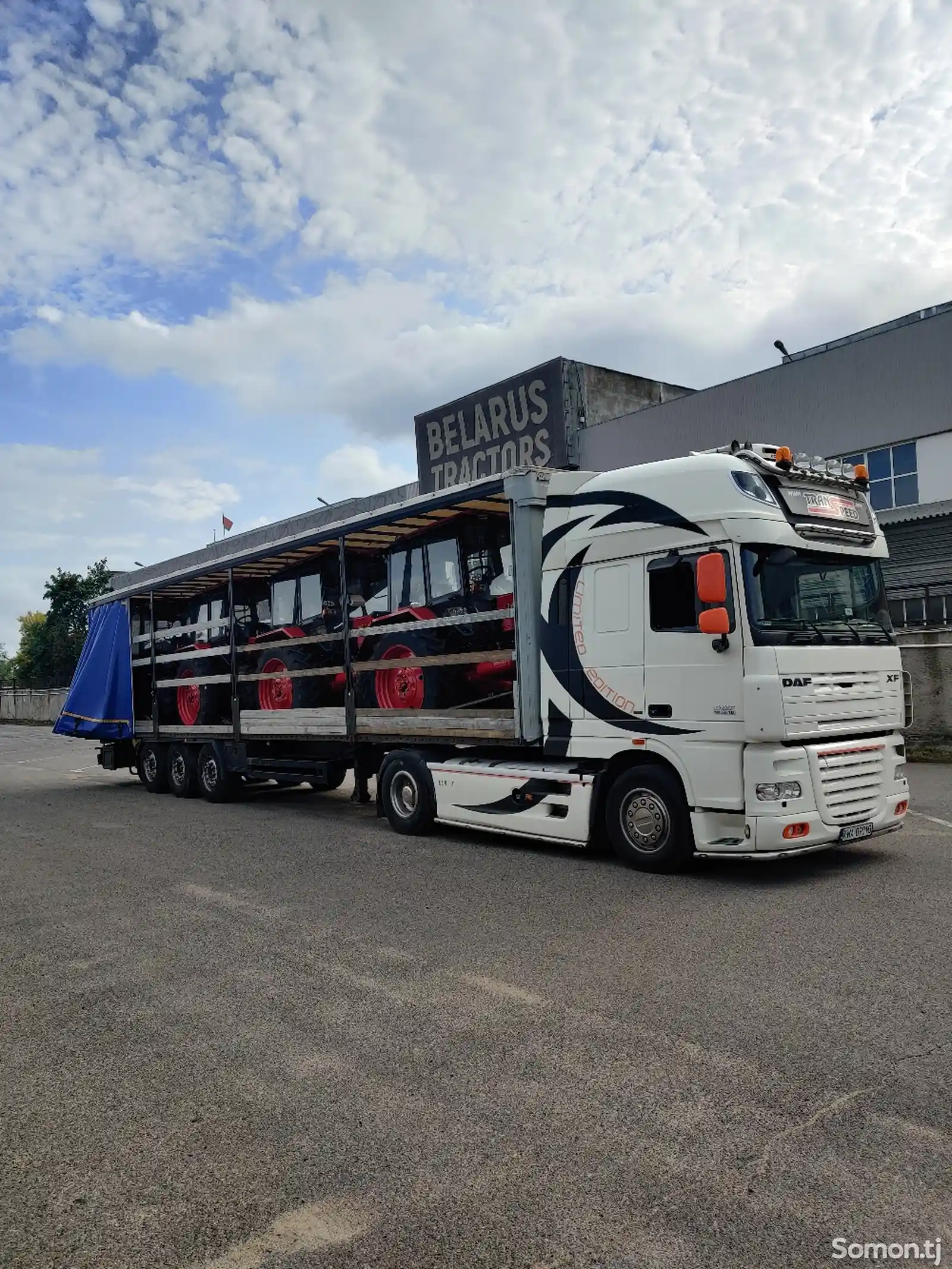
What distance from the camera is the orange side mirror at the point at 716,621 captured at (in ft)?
24.5

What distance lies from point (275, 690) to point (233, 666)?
45.4 inches

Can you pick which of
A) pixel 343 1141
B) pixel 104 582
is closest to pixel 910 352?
pixel 343 1141

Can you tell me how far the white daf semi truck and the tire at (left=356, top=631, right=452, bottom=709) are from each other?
0.07ft

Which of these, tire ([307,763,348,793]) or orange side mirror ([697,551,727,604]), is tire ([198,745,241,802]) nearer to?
tire ([307,763,348,793])

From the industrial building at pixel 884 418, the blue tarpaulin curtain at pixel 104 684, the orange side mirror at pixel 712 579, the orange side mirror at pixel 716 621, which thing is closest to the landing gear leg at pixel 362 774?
the orange side mirror at pixel 716 621

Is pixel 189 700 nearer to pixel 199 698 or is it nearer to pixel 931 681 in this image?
pixel 199 698

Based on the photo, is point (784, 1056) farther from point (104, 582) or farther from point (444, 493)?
point (104, 582)

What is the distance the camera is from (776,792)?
736 cm

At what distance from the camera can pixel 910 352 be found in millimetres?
25125

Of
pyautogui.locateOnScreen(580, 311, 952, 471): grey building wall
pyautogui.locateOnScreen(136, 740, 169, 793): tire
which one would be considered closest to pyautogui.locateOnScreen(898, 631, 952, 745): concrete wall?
pyautogui.locateOnScreen(580, 311, 952, 471): grey building wall

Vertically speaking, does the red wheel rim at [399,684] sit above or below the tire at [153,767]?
above

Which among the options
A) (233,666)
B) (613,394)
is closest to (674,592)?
(233,666)

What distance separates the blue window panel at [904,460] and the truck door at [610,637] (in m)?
19.9

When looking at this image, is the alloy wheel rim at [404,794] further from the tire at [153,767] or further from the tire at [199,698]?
the tire at [153,767]
